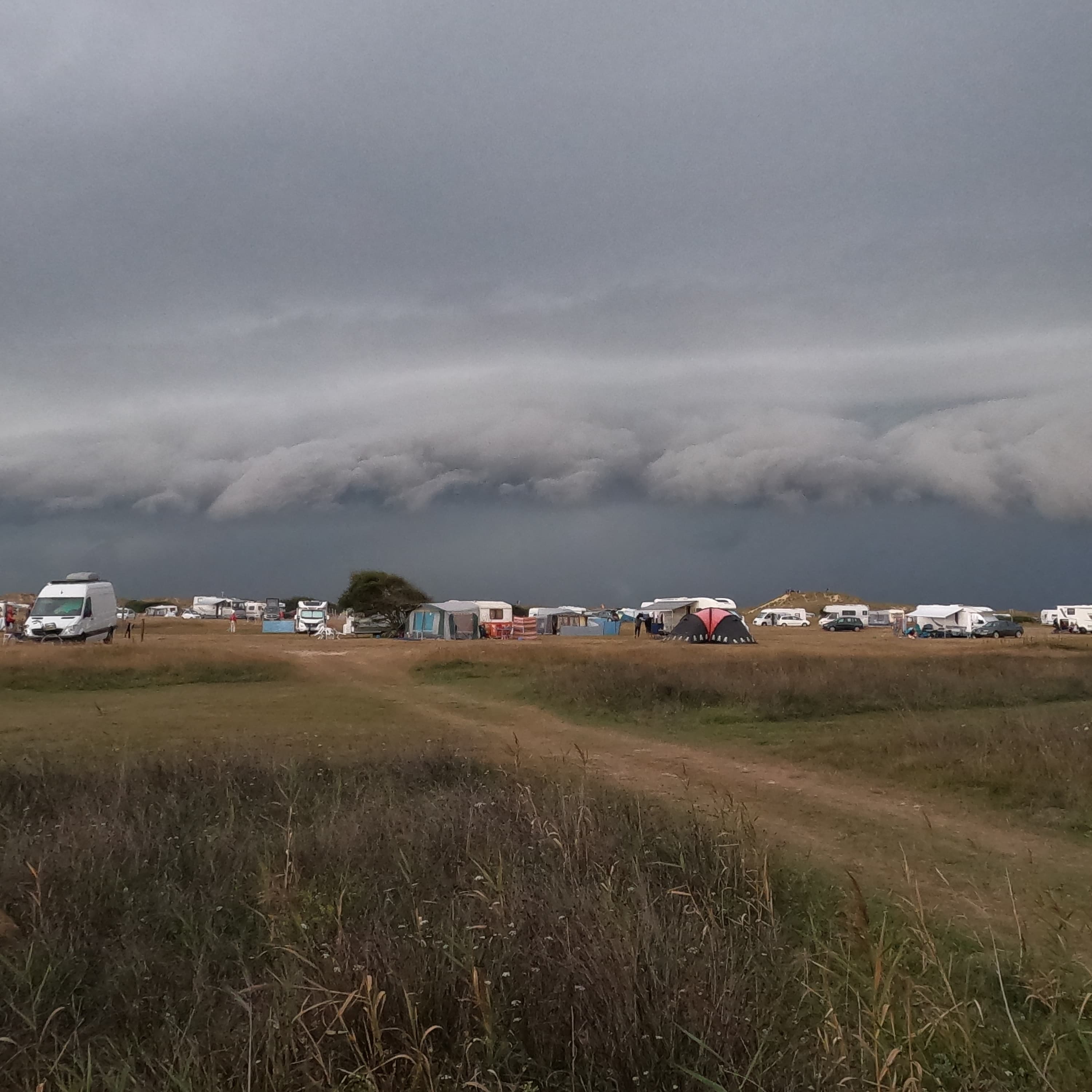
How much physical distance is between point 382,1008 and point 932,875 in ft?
16.0

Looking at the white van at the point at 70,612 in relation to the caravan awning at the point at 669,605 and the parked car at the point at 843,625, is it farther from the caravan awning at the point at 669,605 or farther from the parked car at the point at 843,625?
the parked car at the point at 843,625

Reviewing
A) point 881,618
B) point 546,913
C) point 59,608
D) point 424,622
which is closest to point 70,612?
point 59,608

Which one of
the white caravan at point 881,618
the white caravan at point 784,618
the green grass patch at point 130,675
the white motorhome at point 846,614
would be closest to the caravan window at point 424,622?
the green grass patch at point 130,675

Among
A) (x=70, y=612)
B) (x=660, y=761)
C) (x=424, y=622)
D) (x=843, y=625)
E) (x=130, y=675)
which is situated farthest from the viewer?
(x=843, y=625)

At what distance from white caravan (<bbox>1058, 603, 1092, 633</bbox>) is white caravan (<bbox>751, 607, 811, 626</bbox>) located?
25.4m

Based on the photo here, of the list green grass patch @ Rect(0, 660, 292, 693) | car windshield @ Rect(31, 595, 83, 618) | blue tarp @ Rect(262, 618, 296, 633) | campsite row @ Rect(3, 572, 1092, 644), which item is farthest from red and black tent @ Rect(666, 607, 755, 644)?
blue tarp @ Rect(262, 618, 296, 633)

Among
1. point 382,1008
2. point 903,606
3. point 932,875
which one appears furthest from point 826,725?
point 903,606

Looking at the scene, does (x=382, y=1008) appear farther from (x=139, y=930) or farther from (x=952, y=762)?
(x=952, y=762)

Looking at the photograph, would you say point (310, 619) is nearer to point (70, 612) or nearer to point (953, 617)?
point (70, 612)

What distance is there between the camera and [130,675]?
23.8 m

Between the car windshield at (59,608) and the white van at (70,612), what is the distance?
1 centimetres

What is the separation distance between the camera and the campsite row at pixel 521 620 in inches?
1455

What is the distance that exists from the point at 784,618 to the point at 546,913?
9343 cm

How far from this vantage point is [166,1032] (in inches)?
159
